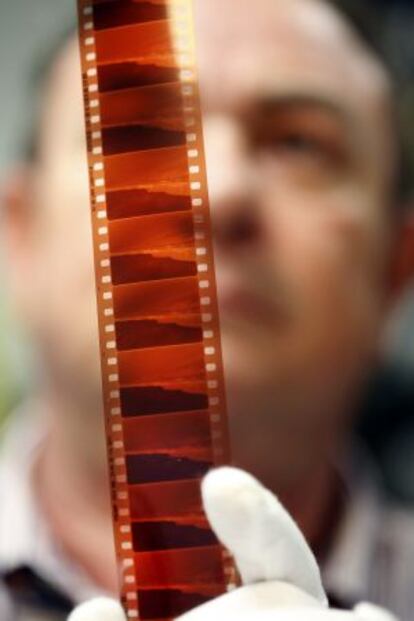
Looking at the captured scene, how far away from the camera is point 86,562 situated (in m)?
0.62

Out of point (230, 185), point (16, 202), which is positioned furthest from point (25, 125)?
point (230, 185)

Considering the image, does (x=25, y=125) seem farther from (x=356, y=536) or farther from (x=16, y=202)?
(x=356, y=536)

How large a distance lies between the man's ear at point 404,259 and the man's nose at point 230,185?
0.11m

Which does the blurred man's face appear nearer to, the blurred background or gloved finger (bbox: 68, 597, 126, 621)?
the blurred background

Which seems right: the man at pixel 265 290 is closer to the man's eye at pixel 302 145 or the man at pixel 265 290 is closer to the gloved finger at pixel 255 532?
the man's eye at pixel 302 145

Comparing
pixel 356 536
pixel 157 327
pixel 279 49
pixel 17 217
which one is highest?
pixel 279 49

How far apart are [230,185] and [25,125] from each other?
0.19 meters

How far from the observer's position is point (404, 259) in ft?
2.09

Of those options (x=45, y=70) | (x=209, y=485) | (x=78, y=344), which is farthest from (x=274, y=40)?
(x=209, y=485)

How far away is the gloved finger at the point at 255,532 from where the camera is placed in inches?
15.9

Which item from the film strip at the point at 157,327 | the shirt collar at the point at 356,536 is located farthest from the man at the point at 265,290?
the film strip at the point at 157,327

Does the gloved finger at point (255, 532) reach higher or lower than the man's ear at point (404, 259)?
lower

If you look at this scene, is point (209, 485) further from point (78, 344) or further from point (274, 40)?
point (274, 40)

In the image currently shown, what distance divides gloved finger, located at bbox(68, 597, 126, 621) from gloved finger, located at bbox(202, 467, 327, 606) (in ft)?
0.24
